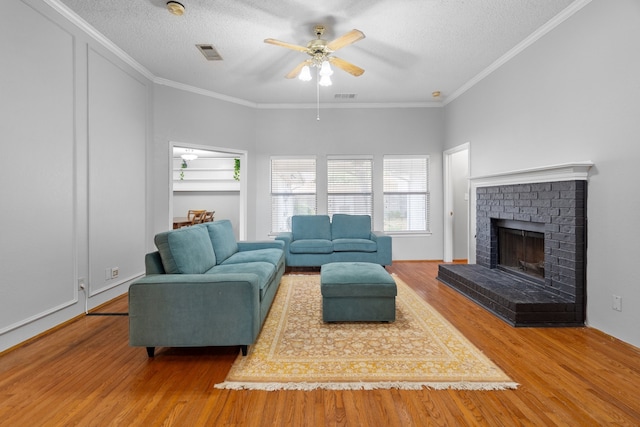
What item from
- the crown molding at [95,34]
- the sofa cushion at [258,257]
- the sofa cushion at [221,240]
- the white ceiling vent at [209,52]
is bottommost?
the sofa cushion at [258,257]

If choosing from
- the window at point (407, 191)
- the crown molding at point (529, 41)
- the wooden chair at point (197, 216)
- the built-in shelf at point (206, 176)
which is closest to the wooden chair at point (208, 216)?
the wooden chair at point (197, 216)

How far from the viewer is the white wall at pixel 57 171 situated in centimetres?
244

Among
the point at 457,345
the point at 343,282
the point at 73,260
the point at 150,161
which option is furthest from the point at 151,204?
the point at 457,345

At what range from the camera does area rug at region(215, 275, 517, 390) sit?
74.1 inches

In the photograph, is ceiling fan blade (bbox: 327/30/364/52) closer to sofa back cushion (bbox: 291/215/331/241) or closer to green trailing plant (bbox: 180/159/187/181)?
sofa back cushion (bbox: 291/215/331/241)

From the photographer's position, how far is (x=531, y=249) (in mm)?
3580

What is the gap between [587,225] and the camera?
2768mm

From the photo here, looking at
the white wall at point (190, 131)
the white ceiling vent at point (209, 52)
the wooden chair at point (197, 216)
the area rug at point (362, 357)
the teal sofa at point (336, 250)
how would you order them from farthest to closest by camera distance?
the wooden chair at point (197, 216), the teal sofa at point (336, 250), the white wall at point (190, 131), the white ceiling vent at point (209, 52), the area rug at point (362, 357)

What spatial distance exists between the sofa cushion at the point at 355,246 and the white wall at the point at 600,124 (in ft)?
7.93

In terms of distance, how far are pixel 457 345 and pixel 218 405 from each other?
1.77 m

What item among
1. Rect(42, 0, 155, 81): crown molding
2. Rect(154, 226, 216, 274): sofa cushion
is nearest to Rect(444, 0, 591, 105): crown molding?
Rect(154, 226, 216, 274): sofa cushion

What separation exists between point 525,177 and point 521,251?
969 mm

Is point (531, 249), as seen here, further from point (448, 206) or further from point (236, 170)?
point (236, 170)

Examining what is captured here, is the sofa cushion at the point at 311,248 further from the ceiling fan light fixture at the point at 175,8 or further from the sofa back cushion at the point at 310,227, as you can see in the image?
the ceiling fan light fixture at the point at 175,8
